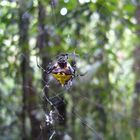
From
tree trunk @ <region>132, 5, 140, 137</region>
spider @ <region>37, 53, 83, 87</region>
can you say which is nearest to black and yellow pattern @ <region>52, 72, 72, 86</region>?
spider @ <region>37, 53, 83, 87</region>

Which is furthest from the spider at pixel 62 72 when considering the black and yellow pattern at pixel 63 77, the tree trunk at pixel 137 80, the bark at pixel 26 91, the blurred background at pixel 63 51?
the tree trunk at pixel 137 80

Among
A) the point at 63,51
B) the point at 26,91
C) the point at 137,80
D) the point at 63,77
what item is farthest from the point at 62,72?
the point at 137,80

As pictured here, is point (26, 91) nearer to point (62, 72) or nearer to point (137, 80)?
point (137, 80)

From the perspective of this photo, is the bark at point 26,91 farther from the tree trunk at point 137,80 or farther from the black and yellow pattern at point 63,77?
the black and yellow pattern at point 63,77

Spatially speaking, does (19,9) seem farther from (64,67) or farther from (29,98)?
(64,67)

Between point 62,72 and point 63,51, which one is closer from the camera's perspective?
point 62,72

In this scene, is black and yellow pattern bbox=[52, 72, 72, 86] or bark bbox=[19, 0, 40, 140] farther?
bark bbox=[19, 0, 40, 140]

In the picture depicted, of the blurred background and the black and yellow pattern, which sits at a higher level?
the blurred background

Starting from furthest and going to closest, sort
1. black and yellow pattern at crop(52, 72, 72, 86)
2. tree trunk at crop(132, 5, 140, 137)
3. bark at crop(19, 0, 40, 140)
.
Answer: tree trunk at crop(132, 5, 140, 137), bark at crop(19, 0, 40, 140), black and yellow pattern at crop(52, 72, 72, 86)

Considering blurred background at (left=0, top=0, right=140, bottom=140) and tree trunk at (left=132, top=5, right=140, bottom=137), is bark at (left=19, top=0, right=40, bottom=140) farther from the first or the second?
tree trunk at (left=132, top=5, right=140, bottom=137)

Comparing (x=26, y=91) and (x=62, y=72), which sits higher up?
(x=26, y=91)
